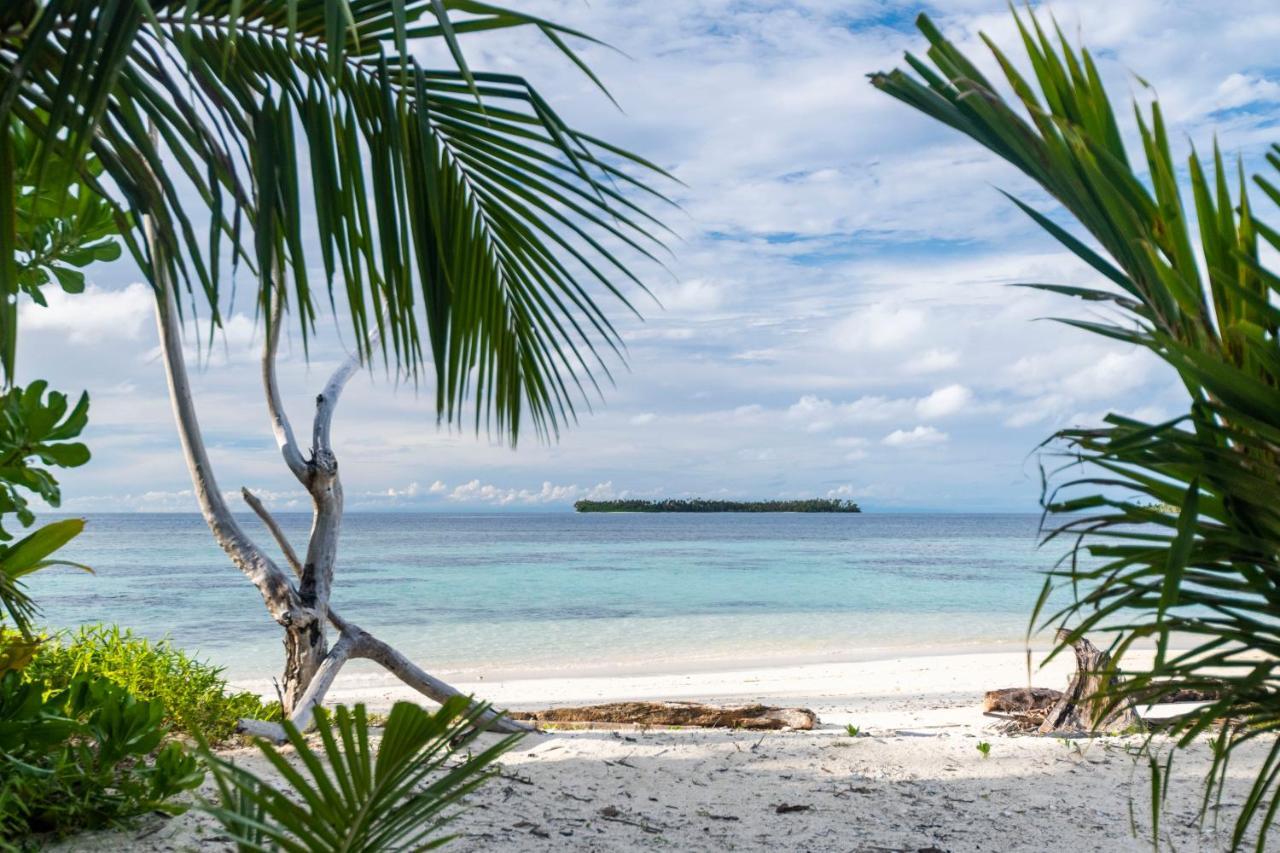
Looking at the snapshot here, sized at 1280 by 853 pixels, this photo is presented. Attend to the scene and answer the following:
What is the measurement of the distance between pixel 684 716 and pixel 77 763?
3.31 metres

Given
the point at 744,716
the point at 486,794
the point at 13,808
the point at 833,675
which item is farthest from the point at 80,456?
the point at 833,675

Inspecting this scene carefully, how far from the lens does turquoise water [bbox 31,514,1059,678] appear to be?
45.0 feet

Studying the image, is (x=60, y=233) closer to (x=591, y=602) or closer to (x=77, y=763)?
(x=77, y=763)

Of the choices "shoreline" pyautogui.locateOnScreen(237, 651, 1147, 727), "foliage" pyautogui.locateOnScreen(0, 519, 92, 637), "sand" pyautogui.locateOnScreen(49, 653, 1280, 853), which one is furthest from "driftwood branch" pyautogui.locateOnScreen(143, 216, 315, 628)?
"shoreline" pyautogui.locateOnScreen(237, 651, 1147, 727)

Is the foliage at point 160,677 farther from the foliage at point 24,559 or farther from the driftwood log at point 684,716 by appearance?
the driftwood log at point 684,716

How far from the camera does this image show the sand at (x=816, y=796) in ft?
10.3

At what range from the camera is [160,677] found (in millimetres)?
3965

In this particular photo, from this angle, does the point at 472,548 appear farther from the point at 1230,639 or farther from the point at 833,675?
the point at 1230,639

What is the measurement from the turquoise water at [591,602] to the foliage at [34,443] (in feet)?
19.0

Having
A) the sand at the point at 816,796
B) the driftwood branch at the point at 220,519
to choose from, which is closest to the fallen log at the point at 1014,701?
the sand at the point at 816,796

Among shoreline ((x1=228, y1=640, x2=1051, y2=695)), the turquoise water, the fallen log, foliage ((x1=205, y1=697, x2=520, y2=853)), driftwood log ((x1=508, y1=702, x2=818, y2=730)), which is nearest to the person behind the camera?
foliage ((x1=205, y1=697, x2=520, y2=853))

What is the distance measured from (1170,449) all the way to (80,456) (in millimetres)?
2268

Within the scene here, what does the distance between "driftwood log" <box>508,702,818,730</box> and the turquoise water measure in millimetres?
2139

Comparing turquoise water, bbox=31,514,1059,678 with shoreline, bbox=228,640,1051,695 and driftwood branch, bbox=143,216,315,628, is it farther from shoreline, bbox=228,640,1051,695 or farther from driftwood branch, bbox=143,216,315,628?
driftwood branch, bbox=143,216,315,628
